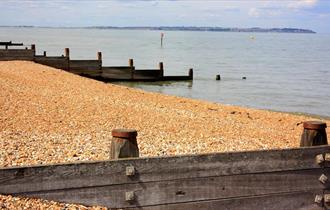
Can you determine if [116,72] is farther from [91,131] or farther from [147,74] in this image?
[91,131]

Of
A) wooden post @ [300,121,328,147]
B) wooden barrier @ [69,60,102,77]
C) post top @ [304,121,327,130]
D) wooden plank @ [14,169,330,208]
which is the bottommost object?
wooden barrier @ [69,60,102,77]

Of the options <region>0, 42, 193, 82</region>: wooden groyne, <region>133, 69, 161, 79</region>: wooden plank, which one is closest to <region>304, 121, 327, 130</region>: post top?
<region>0, 42, 193, 82</region>: wooden groyne

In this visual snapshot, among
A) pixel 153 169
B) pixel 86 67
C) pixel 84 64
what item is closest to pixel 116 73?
pixel 86 67

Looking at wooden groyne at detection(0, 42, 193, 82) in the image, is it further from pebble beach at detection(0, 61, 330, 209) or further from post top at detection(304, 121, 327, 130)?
post top at detection(304, 121, 327, 130)

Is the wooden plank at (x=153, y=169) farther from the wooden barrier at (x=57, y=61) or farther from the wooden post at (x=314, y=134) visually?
the wooden barrier at (x=57, y=61)

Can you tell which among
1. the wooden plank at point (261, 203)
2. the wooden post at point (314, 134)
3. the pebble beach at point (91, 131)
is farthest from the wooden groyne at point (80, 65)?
the wooden plank at point (261, 203)

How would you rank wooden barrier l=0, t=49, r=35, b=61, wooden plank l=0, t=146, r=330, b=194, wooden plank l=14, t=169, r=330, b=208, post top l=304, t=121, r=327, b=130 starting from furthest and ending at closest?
wooden barrier l=0, t=49, r=35, b=61
post top l=304, t=121, r=327, b=130
wooden plank l=14, t=169, r=330, b=208
wooden plank l=0, t=146, r=330, b=194

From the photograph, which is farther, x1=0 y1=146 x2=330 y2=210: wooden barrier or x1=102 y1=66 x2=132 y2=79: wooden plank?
x1=102 y1=66 x2=132 y2=79: wooden plank

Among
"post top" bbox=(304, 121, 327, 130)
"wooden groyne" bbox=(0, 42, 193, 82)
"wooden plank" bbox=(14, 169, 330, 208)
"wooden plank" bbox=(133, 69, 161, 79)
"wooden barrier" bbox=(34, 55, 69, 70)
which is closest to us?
"wooden plank" bbox=(14, 169, 330, 208)

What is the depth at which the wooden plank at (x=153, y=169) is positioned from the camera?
14.6ft

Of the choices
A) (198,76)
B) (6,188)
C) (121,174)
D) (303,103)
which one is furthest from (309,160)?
(198,76)

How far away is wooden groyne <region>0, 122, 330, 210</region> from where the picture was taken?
454cm

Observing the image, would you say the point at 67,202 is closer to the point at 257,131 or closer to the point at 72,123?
the point at 72,123

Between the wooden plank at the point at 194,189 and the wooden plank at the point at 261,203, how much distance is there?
0.05 m
